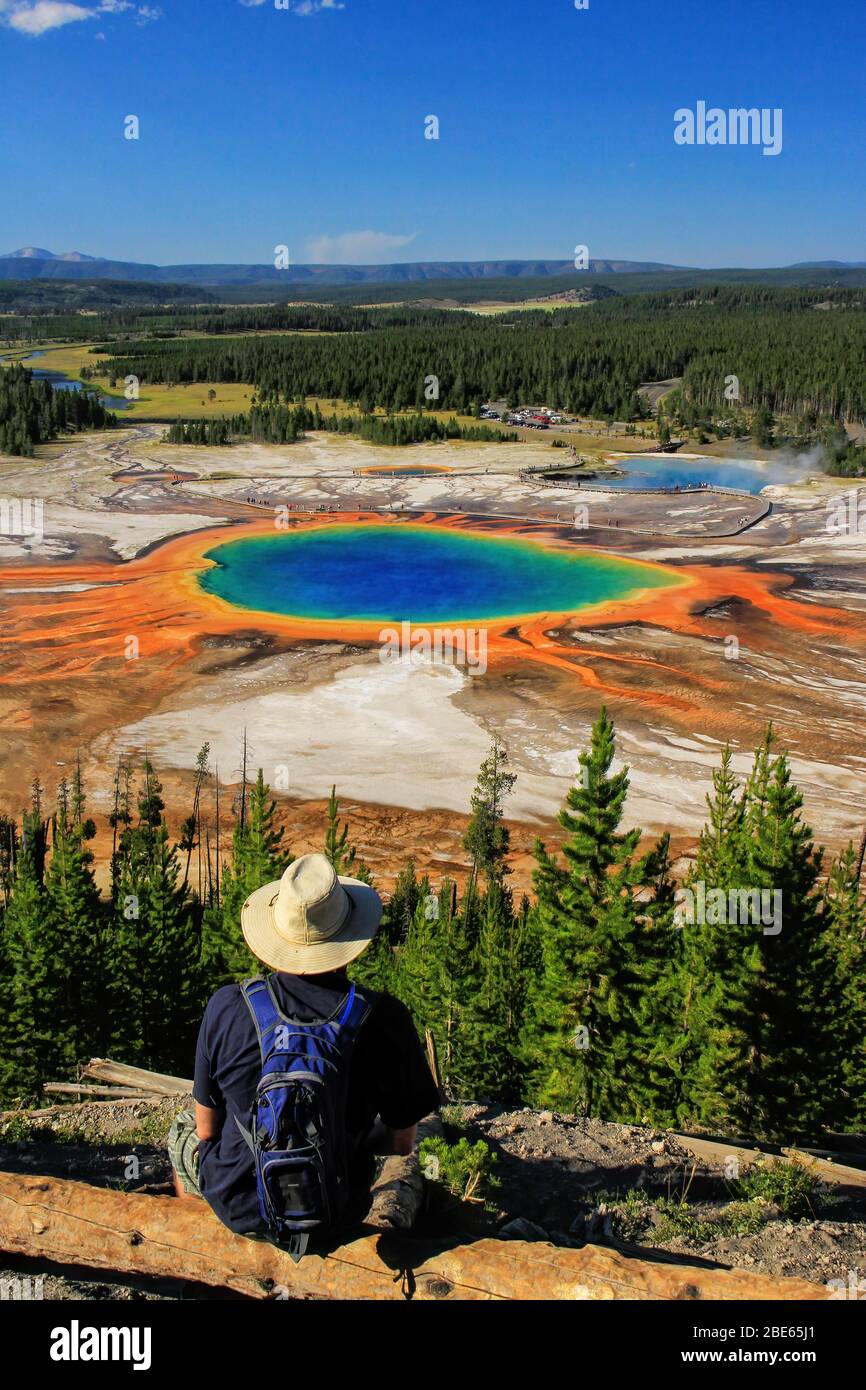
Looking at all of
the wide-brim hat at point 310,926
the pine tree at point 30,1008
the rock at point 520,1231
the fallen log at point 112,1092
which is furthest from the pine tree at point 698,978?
the wide-brim hat at point 310,926

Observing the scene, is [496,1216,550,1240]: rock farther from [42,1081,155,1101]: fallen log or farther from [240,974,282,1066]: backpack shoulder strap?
[42,1081,155,1101]: fallen log

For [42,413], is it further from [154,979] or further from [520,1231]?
[520,1231]

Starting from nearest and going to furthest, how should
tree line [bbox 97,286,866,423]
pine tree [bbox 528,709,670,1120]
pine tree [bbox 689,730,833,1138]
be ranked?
pine tree [bbox 689,730,833,1138] → pine tree [bbox 528,709,670,1120] → tree line [bbox 97,286,866,423]

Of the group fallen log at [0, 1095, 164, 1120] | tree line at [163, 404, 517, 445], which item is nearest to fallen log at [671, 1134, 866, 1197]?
fallen log at [0, 1095, 164, 1120]

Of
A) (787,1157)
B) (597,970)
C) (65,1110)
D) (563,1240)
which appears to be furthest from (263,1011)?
(597,970)

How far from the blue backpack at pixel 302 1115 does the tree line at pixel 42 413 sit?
364ft

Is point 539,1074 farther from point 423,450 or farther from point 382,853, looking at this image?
point 423,450

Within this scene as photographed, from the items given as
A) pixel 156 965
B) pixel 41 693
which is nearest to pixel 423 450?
pixel 41 693

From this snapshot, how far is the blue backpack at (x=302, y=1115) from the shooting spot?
470 cm

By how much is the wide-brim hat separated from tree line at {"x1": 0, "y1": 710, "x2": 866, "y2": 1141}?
15.1 meters

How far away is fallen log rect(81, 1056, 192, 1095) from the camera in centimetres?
1221

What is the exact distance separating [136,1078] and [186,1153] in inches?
268

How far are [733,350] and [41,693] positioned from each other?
146145mm

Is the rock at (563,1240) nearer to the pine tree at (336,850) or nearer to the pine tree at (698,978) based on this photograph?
the pine tree at (698,978)
